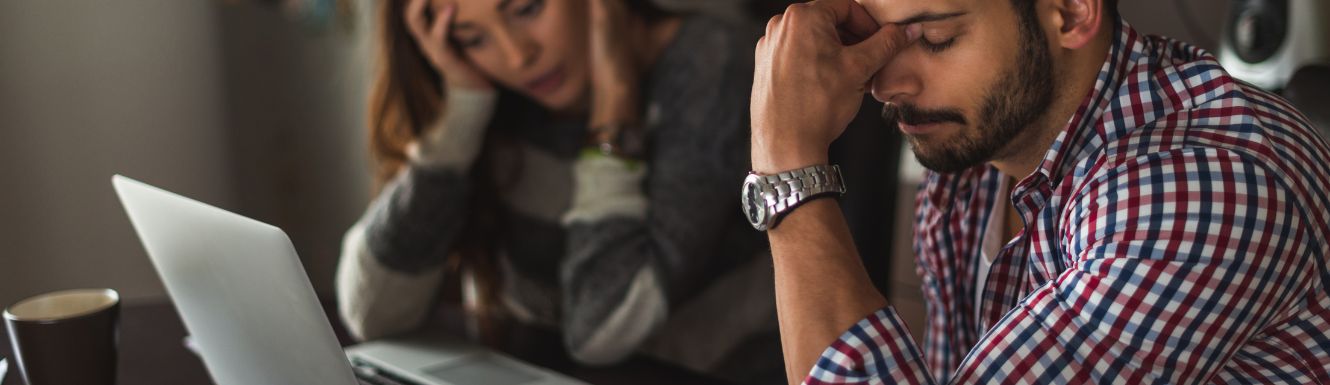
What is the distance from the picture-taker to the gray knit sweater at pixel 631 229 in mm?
1494

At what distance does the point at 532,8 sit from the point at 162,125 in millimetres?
1397

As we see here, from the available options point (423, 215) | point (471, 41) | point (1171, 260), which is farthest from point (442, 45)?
point (1171, 260)

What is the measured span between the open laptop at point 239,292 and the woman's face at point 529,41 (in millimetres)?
743

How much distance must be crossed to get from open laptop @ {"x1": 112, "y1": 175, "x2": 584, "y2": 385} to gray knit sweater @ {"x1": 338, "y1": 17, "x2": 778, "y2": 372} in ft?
1.48

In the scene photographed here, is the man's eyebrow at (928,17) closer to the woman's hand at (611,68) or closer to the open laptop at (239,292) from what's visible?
the open laptop at (239,292)

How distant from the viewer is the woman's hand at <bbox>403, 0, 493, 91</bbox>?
1646 mm

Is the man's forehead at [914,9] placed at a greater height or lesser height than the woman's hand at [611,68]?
greater

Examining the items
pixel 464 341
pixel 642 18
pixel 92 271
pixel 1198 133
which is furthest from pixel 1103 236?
pixel 92 271

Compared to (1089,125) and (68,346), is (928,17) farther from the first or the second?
(68,346)

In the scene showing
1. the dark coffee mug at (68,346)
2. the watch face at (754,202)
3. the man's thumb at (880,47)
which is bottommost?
the dark coffee mug at (68,346)

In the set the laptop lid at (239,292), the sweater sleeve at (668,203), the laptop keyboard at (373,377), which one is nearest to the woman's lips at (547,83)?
the sweater sleeve at (668,203)

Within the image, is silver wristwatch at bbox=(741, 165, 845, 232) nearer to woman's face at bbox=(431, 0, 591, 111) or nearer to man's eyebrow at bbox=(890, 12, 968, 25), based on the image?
man's eyebrow at bbox=(890, 12, 968, 25)

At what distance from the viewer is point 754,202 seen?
846 mm

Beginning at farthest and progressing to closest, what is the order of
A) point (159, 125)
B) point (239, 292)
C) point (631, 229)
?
point (159, 125) → point (631, 229) → point (239, 292)
